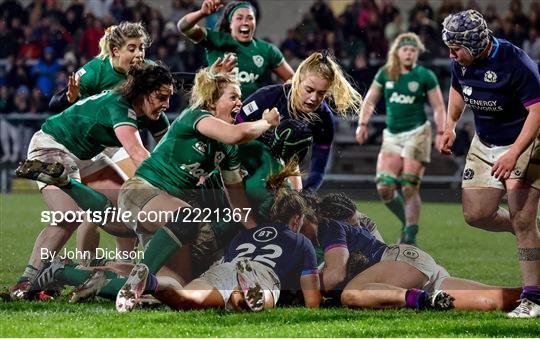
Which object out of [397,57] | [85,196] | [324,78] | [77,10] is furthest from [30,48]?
[324,78]

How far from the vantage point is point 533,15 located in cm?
1825

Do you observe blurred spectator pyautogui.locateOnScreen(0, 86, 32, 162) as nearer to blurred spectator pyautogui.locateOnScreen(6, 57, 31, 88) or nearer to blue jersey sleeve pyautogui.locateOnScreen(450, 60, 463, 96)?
blurred spectator pyautogui.locateOnScreen(6, 57, 31, 88)

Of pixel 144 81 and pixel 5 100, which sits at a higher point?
pixel 144 81

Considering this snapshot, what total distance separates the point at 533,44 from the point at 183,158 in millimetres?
11480

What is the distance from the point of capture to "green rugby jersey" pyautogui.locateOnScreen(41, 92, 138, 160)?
8.02 metres

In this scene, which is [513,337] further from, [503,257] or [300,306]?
[503,257]

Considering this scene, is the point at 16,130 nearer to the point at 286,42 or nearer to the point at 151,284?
the point at 286,42

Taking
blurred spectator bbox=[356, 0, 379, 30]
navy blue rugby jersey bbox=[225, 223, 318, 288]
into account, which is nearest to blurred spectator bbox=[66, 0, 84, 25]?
blurred spectator bbox=[356, 0, 379, 30]

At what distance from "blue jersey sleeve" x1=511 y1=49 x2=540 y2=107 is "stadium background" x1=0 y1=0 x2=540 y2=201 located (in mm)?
9867

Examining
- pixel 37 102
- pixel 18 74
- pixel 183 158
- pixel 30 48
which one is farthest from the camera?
pixel 30 48

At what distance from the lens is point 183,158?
750 cm

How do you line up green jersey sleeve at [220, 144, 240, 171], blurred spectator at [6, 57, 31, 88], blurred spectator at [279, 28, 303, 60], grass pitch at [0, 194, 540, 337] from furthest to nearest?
blurred spectator at [6, 57, 31, 88], blurred spectator at [279, 28, 303, 60], green jersey sleeve at [220, 144, 240, 171], grass pitch at [0, 194, 540, 337]

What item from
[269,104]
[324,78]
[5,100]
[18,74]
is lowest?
[5,100]

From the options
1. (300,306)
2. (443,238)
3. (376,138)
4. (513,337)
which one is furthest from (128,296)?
(376,138)
